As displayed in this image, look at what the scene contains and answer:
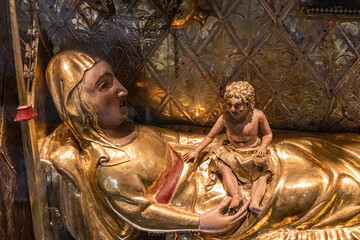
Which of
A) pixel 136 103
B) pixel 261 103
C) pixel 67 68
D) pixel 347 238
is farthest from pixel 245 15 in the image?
pixel 347 238

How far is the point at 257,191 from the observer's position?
225cm

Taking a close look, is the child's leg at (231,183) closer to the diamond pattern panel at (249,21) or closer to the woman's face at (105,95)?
the woman's face at (105,95)

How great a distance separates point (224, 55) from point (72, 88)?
2.99 ft

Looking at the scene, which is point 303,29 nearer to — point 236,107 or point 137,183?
point 236,107

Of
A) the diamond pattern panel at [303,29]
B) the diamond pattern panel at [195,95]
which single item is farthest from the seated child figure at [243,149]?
the diamond pattern panel at [303,29]

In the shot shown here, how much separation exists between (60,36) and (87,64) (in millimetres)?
441

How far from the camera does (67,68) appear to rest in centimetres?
221

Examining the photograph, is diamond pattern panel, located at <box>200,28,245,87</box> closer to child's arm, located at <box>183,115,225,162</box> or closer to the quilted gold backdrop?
the quilted gold backdrop

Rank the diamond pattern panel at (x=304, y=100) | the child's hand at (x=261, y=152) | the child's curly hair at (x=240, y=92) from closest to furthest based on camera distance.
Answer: the child's curly hair at (x=240, y=92) < the child's hand at (x=261, y=152) < the diamond pattern panel at (x=304, y=100)

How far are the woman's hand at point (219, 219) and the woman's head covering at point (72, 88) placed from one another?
1.94 feet

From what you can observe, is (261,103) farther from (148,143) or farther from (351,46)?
(148,143)

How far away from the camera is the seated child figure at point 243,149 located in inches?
87.4

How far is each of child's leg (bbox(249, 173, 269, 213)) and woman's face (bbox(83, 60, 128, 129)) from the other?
0.75m

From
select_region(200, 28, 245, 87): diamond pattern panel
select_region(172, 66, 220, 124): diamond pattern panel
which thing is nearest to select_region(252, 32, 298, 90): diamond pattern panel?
select_region(200, 28, 245, 87): diamond pattern panel
